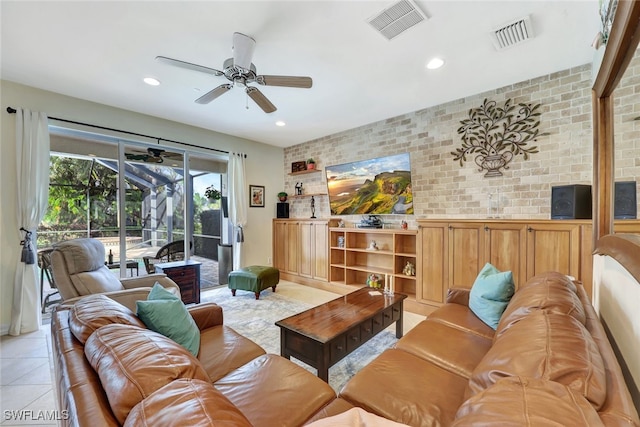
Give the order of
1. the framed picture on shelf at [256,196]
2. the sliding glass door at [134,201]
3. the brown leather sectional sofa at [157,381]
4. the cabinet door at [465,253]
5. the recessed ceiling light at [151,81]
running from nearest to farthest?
the brown leather sectional sofa at [157,381], the recessed ceiling light at [151,81], the cabinet door at [465,253], the sliding glass door at [134,201], the framed picture on shelf at [256,196]

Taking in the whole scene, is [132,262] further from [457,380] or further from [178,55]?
[457,380]

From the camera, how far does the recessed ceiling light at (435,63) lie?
2574mm

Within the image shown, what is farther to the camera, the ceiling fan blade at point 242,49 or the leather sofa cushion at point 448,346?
the ceiling fan blade at point 242,49

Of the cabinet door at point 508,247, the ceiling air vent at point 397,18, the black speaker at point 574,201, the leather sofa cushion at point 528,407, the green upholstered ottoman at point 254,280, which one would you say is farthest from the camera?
the green upholstered ottoman at point 254,280

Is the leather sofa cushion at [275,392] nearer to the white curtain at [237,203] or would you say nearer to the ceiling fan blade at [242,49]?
the ceiling fan blade at [242,49]

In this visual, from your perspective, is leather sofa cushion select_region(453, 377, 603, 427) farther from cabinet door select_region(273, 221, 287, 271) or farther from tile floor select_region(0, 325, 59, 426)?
cabinet door select_region(273, 221, 287, 271)

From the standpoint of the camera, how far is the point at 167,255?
4.40 meters

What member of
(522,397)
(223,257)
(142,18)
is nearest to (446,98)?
(142,18)

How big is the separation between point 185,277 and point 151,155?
2080mm

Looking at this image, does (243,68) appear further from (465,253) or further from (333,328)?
(465,253)

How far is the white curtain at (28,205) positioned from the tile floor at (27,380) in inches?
8.4

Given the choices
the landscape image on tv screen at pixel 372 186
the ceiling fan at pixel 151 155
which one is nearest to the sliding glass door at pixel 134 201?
the ceiling fan at pixel 151 155

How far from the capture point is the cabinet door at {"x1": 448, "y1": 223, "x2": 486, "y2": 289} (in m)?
3.03

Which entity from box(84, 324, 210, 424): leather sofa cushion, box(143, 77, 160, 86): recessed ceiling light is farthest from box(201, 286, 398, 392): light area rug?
box(143, 77, 160, 86): recessed ceiling light
